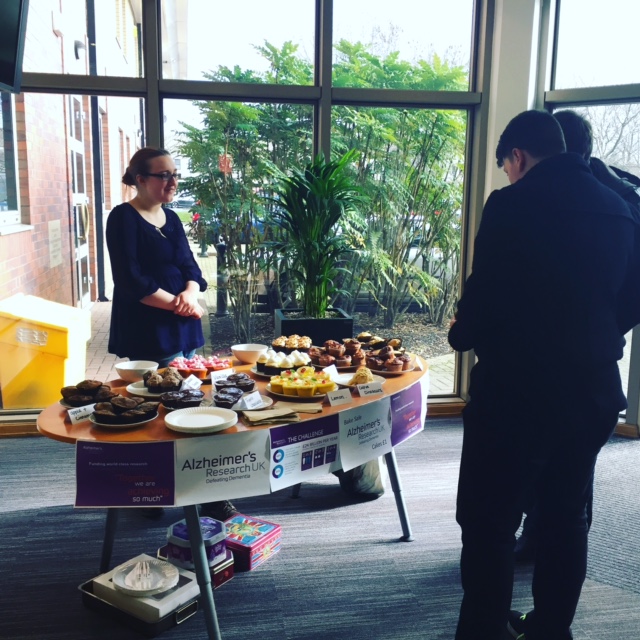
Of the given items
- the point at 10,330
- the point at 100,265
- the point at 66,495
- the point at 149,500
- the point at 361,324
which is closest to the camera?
the point at 149,500

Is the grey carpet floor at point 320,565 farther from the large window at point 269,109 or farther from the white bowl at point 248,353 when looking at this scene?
the large window at point 269,109

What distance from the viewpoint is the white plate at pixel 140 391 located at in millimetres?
2188

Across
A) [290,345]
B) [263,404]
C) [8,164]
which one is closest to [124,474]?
[263,404]

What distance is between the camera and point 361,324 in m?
4.73

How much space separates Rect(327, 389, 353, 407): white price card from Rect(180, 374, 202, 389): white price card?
455 millimetres

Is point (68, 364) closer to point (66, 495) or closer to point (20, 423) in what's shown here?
point (20, 423)

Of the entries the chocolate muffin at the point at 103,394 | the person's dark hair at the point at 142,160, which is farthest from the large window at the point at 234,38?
the chocolate muffin at the point at 103,394

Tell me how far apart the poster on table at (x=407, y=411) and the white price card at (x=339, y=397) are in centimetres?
25

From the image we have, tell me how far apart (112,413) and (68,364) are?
236cm

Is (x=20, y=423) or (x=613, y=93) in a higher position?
(x=613, y=93)

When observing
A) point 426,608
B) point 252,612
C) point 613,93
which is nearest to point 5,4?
point 252,612

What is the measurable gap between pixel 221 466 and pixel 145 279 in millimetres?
1220

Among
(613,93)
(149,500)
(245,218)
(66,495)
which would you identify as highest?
(613,93)

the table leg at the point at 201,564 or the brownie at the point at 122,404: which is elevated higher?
the brownie at the point at 122,404
